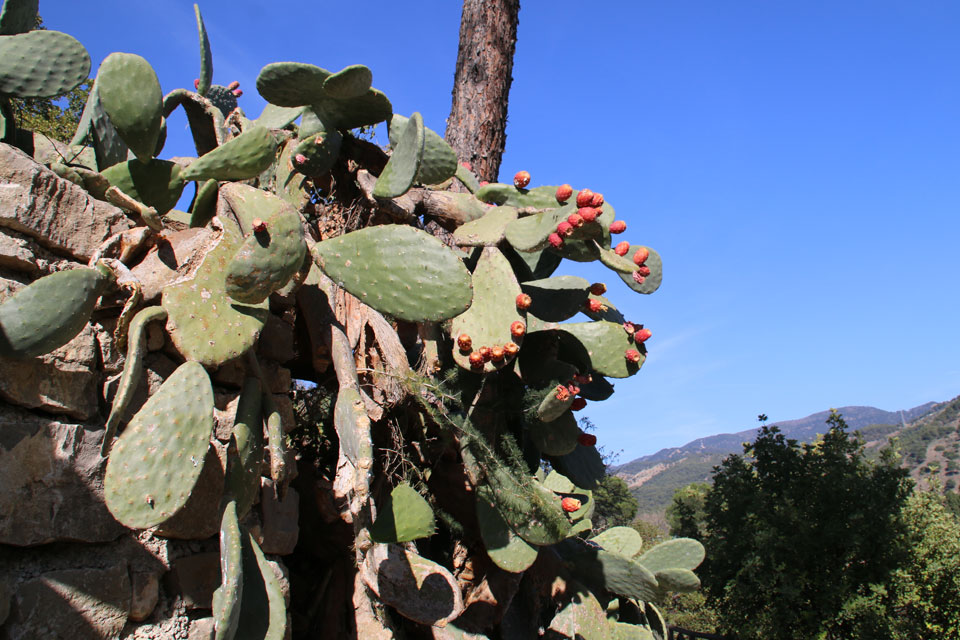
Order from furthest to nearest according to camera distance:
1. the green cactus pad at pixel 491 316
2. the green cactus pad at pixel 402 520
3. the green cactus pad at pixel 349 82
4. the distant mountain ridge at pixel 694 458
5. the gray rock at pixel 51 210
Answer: the distant mountain ridge at pixel 694 458
the green cactus pad at pixel 349 82
the green cactus pad at pixel 491 316
the green cactus pad at pixel 402 520
the gray rock at pixel 51 210

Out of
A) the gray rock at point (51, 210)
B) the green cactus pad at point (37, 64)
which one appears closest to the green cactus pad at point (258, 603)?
the gray rock at point (51, 210)

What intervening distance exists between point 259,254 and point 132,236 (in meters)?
0.38

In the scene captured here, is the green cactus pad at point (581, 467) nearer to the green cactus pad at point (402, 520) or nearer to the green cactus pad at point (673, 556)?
the green cactus pad at point (673, 556)

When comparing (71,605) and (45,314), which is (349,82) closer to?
(45,314)

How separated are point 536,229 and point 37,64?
144 centimetres

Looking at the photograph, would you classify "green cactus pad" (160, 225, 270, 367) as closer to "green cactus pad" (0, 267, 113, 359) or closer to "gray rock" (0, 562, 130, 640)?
"green cactus pad" (0, 267, 113, 359)

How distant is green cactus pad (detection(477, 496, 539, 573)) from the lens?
2066 millimetres

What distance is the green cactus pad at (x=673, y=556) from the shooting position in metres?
2.81

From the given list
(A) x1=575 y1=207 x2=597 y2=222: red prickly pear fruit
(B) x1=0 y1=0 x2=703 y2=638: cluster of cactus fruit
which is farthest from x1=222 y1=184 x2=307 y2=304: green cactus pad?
(A) x1=575 y1=207 x2=597 y2=222: red prickly pear fruit

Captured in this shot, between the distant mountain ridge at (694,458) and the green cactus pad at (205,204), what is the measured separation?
24.9ft

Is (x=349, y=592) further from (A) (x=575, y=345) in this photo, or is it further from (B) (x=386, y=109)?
(B) (x=386, y=109)

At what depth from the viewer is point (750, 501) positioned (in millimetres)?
10570

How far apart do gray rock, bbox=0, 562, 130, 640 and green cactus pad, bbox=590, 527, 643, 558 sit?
1.94m

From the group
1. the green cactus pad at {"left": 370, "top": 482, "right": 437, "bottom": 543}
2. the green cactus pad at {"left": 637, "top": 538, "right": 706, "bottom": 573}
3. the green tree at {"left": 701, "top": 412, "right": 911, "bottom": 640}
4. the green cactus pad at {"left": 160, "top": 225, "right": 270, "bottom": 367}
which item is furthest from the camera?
the green tree at {"left": 701, "top": 412, "right": 911, "bottom": 640}
